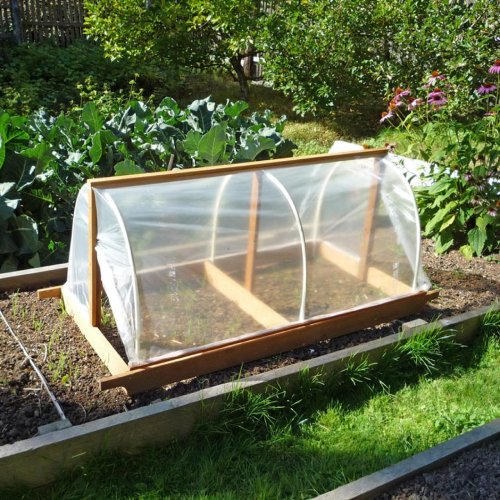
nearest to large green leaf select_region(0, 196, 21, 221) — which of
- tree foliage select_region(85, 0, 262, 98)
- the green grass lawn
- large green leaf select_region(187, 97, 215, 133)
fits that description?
large green leaf select_region(187, 97, 215, 133)

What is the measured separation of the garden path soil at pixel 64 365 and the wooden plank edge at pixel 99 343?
6 centimetres

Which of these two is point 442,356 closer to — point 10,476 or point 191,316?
point 191,316

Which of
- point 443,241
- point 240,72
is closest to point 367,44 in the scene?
point 240,72

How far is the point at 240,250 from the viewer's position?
389cm

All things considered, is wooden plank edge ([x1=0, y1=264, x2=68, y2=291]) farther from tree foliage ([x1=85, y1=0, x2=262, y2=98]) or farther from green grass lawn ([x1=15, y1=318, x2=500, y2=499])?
tree foliage ([x1=85, y1=0, x2=262, y2=98])

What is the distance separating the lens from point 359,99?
31.0ft

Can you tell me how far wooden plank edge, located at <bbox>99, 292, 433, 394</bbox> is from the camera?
3385mm

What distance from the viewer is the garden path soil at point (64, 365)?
3.29 meters

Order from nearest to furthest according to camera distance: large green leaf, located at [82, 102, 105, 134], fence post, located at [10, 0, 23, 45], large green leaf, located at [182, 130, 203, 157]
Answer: large green leaf, located at [182, 130, 203, 157] < large green leaf, located at [82, 102, 105, 134] < fence post, located at [10, 0, 23, 45]

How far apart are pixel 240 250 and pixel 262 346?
1.90 ft

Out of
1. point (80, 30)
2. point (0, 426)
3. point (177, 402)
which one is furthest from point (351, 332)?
point (80, 30)

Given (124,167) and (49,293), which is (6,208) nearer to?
(49,293)

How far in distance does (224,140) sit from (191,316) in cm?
183

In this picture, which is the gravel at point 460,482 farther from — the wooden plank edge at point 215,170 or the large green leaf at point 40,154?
the large green leaf at point 40,154
